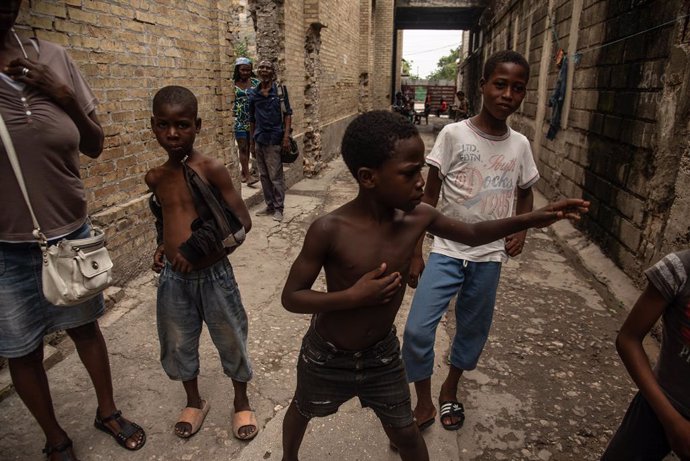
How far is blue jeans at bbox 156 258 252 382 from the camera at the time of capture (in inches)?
83.0

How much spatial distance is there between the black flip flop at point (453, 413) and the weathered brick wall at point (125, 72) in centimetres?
285

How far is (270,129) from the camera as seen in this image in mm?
5914

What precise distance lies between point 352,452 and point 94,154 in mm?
1869

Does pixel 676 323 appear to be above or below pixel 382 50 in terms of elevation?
below

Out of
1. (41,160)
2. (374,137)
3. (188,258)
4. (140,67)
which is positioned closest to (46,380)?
(188,258)

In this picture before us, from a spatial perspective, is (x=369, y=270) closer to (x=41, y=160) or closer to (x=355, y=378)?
(x=355, y=378)

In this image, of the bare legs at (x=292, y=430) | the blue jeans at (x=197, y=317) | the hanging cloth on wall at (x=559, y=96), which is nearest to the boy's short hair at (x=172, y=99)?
the blue jeans at (x=197, y=317)

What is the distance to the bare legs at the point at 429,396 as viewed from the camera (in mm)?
2300

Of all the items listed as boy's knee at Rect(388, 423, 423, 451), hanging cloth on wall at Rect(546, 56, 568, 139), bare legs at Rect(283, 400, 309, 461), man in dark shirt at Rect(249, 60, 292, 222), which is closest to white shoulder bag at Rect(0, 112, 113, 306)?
bare legs at Rect(283, 400, 309, 461)

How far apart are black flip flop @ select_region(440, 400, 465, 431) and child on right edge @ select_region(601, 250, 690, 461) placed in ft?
3.13

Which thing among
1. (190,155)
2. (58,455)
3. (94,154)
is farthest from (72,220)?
(58,455)

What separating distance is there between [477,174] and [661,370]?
111 centimetres

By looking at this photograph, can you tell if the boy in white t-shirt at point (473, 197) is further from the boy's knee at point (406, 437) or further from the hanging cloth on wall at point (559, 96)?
the hanging cloth on wall at point (559, 96)

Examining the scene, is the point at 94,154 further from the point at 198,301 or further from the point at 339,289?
the point at 339,289
